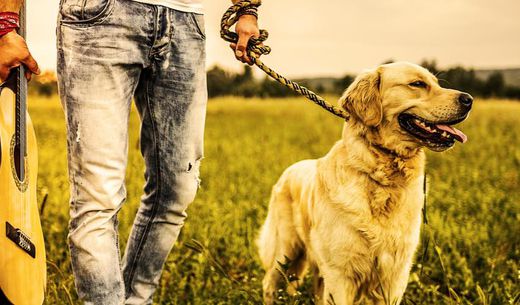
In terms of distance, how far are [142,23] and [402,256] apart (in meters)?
1.63

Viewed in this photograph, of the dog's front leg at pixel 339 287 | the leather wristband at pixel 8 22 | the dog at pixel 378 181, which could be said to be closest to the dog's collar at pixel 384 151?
the dog at pixel 378 181

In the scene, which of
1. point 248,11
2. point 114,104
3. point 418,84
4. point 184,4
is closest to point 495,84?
point 418,84

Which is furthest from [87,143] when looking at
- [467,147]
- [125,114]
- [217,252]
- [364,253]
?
[467,147]

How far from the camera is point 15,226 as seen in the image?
2.25 metres

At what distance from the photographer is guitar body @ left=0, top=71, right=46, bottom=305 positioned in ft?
7.19

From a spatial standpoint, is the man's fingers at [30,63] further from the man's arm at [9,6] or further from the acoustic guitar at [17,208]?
the man's arm at [9,6]

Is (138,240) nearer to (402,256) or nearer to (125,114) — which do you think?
(125,114)

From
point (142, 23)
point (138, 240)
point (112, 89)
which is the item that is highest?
point (142, 23)

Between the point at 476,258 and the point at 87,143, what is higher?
the point at 87,143

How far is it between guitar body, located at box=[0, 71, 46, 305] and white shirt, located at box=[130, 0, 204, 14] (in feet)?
2.19

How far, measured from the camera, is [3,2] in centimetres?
228

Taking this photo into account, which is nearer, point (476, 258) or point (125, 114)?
point (125, 114)

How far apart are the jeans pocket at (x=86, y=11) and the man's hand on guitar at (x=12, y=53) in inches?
8.3

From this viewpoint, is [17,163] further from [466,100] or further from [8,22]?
[466,100]
